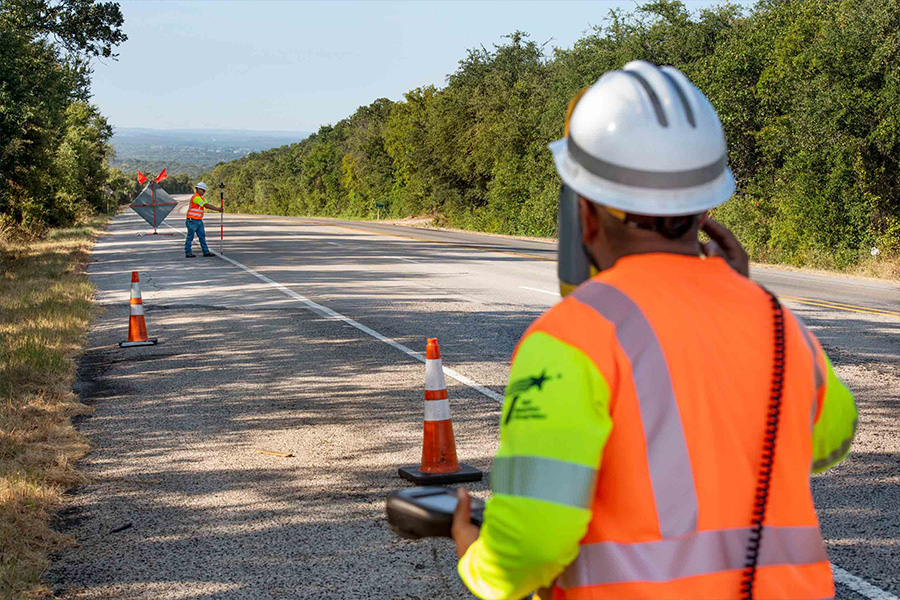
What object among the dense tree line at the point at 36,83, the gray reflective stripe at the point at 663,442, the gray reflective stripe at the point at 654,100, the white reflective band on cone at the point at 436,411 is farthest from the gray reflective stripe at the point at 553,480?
the dense tree line at the point at 36,83

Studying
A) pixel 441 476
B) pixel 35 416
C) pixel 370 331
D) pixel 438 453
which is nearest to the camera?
pixel 441 476

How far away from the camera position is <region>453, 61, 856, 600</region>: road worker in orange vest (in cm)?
153

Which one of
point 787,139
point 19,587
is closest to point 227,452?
→ point 19,587

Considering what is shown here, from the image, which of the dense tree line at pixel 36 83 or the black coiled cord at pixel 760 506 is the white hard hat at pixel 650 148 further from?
the dense tree line at pixel 36 83

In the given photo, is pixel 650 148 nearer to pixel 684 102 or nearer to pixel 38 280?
pixel 684 102

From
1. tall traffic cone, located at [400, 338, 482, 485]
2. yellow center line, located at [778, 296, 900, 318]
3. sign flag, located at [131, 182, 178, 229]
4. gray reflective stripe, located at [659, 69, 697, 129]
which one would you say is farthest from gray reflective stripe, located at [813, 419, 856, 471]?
sign flag, located at [131, 182, 178, 229]

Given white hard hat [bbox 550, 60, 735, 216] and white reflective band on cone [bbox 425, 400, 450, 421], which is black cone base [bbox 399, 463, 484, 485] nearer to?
white reflective band on cone [bbox 425, 400, 450, 421]

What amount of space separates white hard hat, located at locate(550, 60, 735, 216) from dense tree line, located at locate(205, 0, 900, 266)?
77.0ft

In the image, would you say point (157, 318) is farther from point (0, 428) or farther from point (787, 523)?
point (787, 523)

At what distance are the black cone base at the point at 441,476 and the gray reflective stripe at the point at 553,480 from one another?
4463 mm

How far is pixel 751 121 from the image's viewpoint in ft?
99.4

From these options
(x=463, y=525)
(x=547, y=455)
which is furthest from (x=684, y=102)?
(x=463, y=525)

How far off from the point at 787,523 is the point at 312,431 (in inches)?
237

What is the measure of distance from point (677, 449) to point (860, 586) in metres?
3.29
